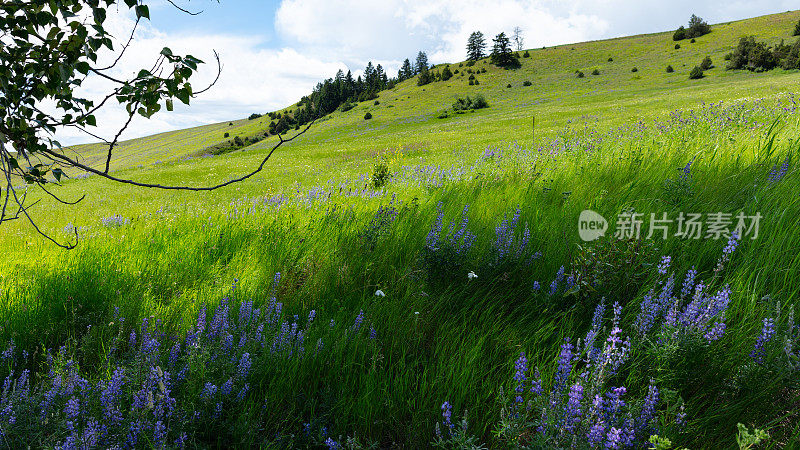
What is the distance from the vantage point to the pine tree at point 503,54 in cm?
8269

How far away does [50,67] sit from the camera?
2305 millimetres

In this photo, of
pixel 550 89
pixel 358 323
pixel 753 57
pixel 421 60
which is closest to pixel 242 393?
pixel 358 323

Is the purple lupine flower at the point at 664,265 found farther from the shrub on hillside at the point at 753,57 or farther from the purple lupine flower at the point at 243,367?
the shrub on hillside at the point at 753,57

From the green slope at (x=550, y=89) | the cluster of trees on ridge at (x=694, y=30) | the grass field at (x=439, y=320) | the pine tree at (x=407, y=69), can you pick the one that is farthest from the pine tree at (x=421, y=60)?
the grass field at (x=439, y=320)

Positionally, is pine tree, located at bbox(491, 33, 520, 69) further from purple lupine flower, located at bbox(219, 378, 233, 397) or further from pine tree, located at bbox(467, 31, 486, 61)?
purple lupine flower, located at bbox(219, 378, 233, 397)

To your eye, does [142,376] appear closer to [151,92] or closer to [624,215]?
[151,92]

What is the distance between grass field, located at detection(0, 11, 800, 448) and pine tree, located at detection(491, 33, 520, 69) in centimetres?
8582

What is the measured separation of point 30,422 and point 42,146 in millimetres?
1646

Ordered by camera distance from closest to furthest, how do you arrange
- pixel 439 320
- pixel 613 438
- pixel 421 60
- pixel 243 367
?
pixel 613 438, pixel 243 367, pixel 439 320, pixel 421 60

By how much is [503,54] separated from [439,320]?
93.5m

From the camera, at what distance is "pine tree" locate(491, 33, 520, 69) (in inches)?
3255

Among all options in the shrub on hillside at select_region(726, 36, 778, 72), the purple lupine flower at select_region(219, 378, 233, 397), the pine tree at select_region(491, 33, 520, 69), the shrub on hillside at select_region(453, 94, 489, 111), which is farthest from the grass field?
the pine tree at select_region(491, 33, 520, 69)

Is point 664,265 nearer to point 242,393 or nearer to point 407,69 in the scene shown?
point 242,393

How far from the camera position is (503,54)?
Result: 8506 cm
